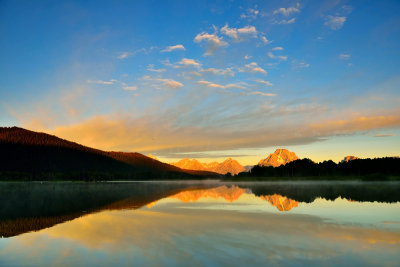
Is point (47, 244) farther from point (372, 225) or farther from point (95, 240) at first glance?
point (372, 225)

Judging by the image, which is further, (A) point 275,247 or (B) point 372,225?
(B) point 372,225

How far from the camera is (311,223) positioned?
23766mm

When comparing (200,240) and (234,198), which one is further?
(234,198)

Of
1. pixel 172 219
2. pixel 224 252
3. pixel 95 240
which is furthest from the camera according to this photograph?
pixel 172 219

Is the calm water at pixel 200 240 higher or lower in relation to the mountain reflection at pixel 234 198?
higher

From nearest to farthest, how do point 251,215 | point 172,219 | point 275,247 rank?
point 275,247
point 172,219
point 251,215

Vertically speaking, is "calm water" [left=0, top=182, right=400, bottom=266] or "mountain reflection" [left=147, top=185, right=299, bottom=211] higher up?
"calm water" [left=0, top=182, right=400, bottom=266]

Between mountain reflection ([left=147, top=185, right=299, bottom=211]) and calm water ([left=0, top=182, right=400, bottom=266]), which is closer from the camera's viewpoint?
calm water ([left=0, top=182, right=400, bottom=266])

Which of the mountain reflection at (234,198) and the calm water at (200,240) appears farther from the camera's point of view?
the mountain reflection at (234,198)

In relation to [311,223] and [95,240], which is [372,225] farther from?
[95,240]

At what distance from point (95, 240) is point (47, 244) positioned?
2.71 metres

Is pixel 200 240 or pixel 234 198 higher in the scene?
pixel 200 240

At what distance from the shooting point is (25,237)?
18.9 metres

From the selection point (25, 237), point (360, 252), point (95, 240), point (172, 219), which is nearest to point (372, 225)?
point (360, 252)
